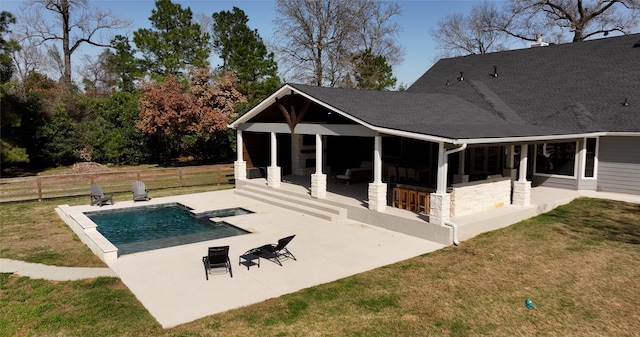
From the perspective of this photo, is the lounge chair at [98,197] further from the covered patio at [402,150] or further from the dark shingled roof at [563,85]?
the dark shingled roof at [563,85]

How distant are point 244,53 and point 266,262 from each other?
1104 inches

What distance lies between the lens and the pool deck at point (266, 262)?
7488mm

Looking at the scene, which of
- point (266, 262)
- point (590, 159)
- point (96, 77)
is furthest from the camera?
point (96, 77)

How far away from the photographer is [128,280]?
8438 mm

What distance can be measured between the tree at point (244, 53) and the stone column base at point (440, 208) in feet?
75.1

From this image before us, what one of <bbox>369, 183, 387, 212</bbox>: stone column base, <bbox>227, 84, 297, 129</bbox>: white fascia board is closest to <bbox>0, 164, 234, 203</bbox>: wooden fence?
<bbox>227, 84, 297, 129</bbox>: white fascia board

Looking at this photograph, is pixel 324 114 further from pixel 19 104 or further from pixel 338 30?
pixel 338 30

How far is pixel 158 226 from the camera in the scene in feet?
43.4

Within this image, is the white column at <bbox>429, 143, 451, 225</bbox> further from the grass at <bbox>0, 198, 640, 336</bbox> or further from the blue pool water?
the blue pool water

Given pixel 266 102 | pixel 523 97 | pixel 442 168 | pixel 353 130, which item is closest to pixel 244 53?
pixel 266 102

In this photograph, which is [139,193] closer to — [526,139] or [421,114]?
[421,114]

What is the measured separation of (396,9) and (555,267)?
121ft

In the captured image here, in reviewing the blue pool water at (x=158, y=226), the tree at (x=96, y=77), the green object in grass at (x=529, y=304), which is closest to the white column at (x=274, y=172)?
the blue pool water at (x=158, y=226)

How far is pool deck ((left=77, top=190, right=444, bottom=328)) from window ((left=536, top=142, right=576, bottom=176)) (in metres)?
8.79
